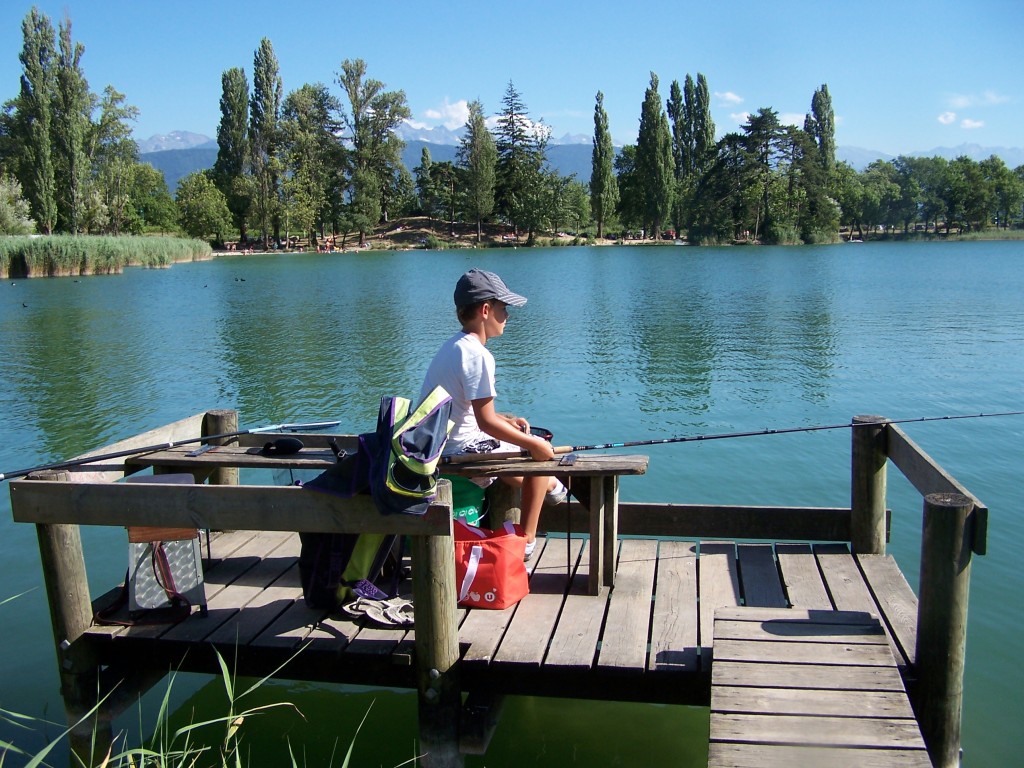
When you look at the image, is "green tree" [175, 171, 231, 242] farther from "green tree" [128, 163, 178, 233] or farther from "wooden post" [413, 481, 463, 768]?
"wooden post" [413, 481, 463, 768]

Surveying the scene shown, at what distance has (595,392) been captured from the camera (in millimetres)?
13594

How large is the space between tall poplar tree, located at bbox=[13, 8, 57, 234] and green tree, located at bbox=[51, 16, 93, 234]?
0.45m

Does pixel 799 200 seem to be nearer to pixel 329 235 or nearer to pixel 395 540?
pixel 329 235

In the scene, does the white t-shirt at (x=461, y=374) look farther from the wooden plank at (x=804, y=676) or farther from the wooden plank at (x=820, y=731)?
the wooden plank at (x=820, y=731)

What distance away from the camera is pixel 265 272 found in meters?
45.5

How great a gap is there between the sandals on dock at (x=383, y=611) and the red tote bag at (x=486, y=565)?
26cm

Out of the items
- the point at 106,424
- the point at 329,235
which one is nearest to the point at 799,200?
the point at 329,235

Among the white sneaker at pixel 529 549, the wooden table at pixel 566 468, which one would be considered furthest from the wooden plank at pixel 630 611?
the white sneaker at pixel 529 549

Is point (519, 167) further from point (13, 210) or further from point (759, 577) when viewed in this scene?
point (759, 577)

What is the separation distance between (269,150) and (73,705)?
7190 cm

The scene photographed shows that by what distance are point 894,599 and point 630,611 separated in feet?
4.03

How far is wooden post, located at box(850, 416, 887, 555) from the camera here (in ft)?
15.3

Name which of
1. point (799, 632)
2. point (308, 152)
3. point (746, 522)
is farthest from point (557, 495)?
point (308, 152)

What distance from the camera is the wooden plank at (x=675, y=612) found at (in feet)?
12.0
